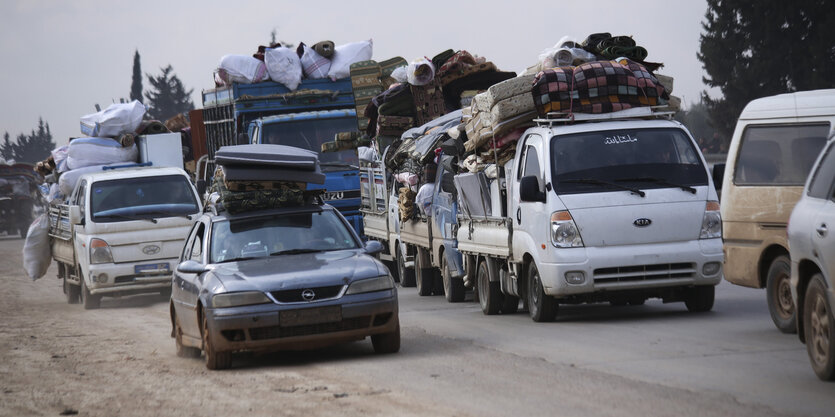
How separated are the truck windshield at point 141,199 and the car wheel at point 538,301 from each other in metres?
8.63

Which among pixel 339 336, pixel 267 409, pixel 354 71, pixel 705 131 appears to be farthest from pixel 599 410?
pixel 705 131

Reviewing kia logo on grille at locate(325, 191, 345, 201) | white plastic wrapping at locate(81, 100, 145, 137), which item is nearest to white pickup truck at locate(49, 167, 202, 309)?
kia logo on grille at locate(325, 191, 345, 201)

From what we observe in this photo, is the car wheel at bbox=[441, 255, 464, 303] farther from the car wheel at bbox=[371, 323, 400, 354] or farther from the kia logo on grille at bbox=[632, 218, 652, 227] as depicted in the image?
the car wheel at bbox=[371, 323, 400, 354]

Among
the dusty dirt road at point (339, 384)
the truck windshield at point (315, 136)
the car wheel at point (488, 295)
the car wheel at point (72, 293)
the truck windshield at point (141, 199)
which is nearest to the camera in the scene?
the dusty dirt road at point (339, 384)

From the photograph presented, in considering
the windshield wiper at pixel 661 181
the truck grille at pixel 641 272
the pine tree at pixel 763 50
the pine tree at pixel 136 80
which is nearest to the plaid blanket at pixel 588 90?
the windshield wiper at pixel 661 181

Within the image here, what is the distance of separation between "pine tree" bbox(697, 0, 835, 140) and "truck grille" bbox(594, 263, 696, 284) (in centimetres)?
3650

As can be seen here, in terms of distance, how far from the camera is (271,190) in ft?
42.3

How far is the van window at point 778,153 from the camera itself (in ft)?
39.6

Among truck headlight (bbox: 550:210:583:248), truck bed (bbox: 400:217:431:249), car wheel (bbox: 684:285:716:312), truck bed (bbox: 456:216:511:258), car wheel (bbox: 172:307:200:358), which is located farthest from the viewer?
truck bed (bbox: 400:217:431:249)

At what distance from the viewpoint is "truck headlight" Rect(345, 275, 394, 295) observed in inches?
440

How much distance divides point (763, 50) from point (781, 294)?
42232mm

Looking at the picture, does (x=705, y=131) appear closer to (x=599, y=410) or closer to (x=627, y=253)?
(x=627, y=253)

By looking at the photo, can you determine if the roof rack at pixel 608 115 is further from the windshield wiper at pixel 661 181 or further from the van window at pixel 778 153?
the van window at pixel 778 153

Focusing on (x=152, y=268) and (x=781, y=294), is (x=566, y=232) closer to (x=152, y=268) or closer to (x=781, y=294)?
(x=781, y=294)
